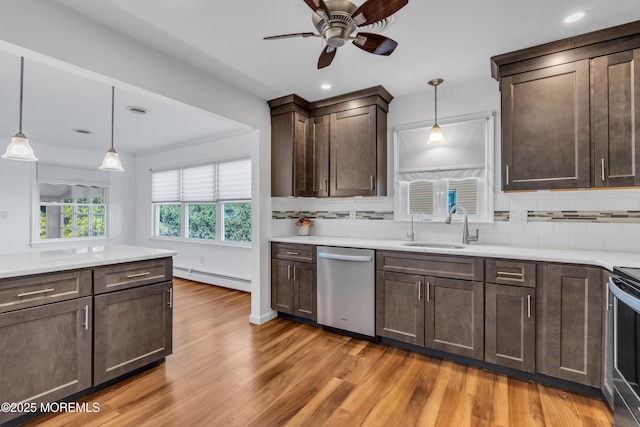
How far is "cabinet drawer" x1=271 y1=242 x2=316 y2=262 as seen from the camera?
319 cm

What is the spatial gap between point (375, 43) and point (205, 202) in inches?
170

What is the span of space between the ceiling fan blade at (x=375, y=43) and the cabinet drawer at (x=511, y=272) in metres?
1.73

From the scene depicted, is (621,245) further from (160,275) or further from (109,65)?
(109,65)

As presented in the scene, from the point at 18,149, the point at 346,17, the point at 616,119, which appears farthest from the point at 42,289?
the point at 616,119

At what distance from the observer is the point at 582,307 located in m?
1.97

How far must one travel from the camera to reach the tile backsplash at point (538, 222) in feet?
7.70

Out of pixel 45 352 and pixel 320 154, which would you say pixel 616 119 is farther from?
pixel 45 352

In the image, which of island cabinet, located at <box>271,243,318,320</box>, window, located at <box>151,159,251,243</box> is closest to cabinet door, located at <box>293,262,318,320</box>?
island cabinet, located at <box>271,243,318,320</box>

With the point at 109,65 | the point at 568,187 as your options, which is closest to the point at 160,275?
the point at 109,65

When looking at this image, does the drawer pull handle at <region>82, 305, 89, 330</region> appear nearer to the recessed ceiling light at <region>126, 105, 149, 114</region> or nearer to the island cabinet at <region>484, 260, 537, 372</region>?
the recessed ceiling light at <region>126, 105, 149, 114</region>

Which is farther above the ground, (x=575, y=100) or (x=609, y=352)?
(x=575, y=100)

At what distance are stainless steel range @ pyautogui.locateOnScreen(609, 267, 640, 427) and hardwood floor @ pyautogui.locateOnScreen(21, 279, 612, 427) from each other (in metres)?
0.36

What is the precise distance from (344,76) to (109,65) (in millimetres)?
1915

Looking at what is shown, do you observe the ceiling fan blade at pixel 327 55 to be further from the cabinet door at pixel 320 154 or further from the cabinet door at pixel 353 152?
the cabinet door at pixel 320 154
